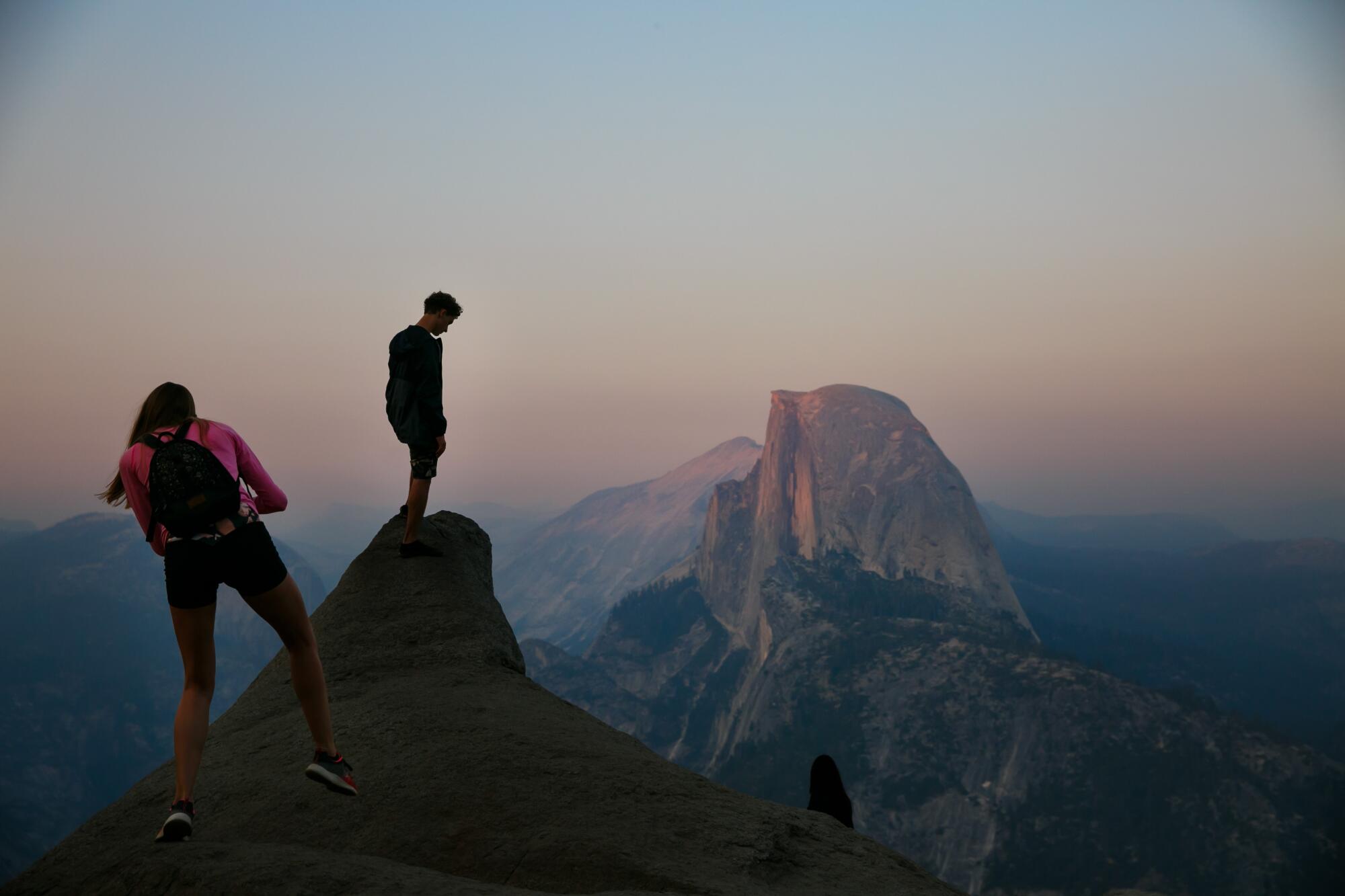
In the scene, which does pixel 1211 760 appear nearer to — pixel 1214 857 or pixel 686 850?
pixel 1214 857

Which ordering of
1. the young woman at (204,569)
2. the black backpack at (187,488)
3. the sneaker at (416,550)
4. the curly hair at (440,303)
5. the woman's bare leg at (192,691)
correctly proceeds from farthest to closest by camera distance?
1. the sneaker at (416,550)
2. the curly hair at (440,303)
3. the woman's bare leg at (192,691)
4. the young woman at (204,569)
5. the black backpack at (187,488)

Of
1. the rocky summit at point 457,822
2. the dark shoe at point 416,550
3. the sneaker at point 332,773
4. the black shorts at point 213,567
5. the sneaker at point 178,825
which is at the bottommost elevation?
the rocky summit at point 457,822

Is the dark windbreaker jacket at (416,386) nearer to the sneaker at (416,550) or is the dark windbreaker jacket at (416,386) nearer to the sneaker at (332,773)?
the sneaker at (416,550)

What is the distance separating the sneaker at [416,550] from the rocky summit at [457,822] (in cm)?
269

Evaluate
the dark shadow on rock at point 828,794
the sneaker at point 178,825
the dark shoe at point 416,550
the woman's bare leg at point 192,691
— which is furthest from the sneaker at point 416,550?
the sneaker at point 178,825

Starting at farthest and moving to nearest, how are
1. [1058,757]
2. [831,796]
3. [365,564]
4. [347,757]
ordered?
[1058,757]
[365,564]
[831,796]
[347,757]

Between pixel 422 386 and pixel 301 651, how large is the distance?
488 centimetres

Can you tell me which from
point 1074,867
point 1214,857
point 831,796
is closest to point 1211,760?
point 1214,857

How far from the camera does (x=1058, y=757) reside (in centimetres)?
17550

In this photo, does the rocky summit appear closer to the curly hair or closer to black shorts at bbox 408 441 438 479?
black shorts at bbox 408 441 438 479

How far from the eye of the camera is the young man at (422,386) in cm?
1080

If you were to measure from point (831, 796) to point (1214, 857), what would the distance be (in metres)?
177

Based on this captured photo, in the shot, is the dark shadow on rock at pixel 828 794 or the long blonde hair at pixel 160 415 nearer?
the long blonde hair at pixel 160 415

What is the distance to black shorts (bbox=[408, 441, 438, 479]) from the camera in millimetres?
11414
